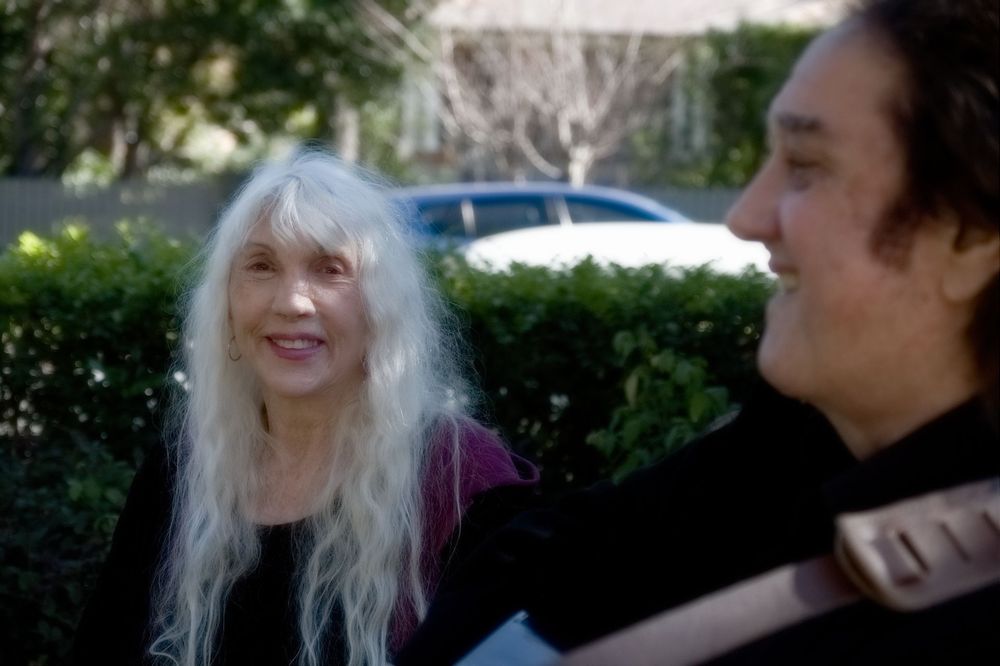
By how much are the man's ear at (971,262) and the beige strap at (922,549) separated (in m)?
0.22

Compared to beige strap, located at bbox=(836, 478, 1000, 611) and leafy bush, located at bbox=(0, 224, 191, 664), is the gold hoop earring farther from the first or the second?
beige strap, located at bbox=(836, 478, 1000, 611)

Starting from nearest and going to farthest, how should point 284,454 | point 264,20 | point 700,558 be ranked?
point 700,558, point 284,454, point 264,20

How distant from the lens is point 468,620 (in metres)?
1.58

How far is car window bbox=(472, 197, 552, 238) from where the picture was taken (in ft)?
48.3

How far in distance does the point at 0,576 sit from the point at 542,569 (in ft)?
10.7

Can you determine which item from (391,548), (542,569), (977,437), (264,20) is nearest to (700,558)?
(542,569)

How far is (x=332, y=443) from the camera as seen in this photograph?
326cm

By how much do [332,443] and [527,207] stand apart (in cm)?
1181

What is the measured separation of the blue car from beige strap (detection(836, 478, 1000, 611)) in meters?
13.0

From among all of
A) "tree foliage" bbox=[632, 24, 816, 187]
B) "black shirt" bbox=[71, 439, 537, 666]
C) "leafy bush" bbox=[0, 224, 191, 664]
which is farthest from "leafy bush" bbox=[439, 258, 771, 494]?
"tree foliage" bbox=[632, 24, 816, 187]

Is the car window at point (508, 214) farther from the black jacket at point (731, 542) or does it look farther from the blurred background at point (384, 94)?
the black jacket at point (731, 542)

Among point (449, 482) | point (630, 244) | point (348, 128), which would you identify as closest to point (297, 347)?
point (449, 482)

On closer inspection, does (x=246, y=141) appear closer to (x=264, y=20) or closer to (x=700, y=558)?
(x=264, y=20)

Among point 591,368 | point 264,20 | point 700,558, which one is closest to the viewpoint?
point 700,558
